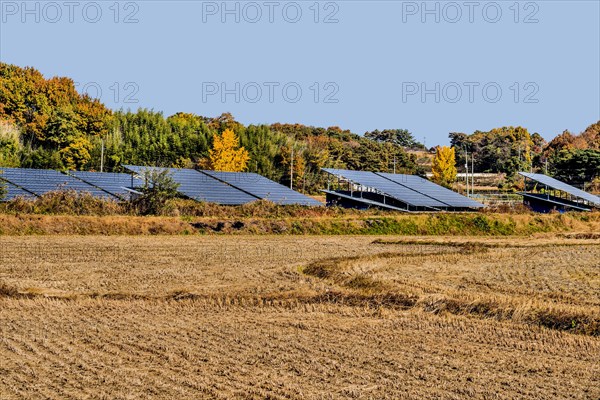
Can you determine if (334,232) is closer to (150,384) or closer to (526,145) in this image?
(150,384)

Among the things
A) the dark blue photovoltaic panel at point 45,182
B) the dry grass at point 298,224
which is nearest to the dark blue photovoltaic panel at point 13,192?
the dark blue photovoltaic panel at point 45,182

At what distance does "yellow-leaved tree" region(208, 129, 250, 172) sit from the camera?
68.8 m

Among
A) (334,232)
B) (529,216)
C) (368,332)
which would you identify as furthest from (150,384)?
(529,216)

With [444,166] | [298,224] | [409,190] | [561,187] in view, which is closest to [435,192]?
[409,190]

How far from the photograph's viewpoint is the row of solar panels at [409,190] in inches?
2097

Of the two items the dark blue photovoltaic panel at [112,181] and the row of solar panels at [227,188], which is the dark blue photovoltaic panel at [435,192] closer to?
the row of solar panels at [227,188]

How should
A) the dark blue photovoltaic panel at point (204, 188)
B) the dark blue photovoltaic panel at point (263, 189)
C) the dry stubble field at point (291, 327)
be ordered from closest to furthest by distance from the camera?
the dry stubble field at point (291, 327) < the dark blue photovoltaic panel at point (204, 188) < the dark blue photovoltaic panel at point (263, 189)

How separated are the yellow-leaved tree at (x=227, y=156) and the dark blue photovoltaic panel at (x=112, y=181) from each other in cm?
1912

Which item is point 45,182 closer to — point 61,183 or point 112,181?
point 61,183

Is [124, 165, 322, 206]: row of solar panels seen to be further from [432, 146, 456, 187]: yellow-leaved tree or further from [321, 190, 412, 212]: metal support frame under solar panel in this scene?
[432, 146, 456, 187]: yellow-leaved tree

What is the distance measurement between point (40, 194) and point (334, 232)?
1476 cm

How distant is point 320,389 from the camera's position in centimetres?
952

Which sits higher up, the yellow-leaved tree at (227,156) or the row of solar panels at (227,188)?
the yellow-leaved tree at (227,156)

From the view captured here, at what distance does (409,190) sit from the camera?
56719 millimetres
